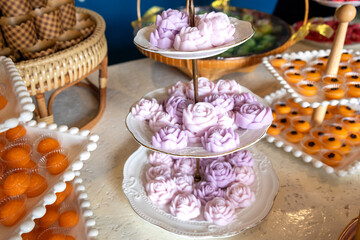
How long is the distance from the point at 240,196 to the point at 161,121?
0.93ft

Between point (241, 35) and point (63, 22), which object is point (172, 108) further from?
point (63, 22)

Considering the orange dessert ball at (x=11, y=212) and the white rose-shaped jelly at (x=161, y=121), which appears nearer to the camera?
the orange dessert ball at (x=11, y=212)

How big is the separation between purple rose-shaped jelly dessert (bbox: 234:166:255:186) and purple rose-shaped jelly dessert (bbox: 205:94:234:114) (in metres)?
0.20

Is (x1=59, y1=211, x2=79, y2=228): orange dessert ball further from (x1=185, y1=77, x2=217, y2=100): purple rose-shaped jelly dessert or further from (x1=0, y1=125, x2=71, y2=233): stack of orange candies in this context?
(x1=185, y1=77, x2=217, y2=100): purple rose-shaped jelly dessert

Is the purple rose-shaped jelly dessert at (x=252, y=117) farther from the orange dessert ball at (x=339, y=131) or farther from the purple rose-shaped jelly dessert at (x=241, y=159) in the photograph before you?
the orange dessert ball at (x=339, y=131)

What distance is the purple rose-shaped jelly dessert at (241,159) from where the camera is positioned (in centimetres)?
98

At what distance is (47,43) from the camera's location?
1.17 m

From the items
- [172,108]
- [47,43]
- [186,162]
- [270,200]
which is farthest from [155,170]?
[47,43]

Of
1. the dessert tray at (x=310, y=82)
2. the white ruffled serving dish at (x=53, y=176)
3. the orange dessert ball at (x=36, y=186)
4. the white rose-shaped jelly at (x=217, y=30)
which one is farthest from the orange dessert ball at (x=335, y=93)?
the orange dessert ball at (x=36, y=186)

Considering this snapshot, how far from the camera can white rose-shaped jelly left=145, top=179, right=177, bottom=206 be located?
2.90ft

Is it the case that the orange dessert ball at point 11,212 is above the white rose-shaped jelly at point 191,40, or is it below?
below

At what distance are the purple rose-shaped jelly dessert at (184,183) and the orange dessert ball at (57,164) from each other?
31cm

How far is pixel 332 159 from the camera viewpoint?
1.05 meters

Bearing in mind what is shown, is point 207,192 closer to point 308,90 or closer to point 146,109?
point 146,109
